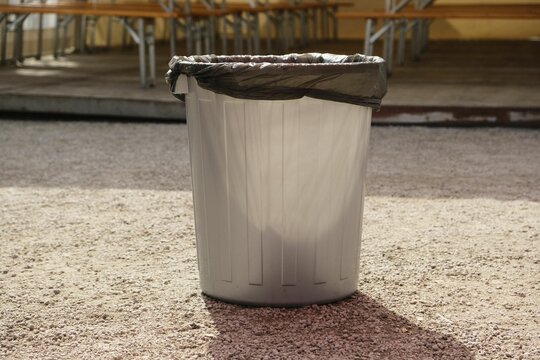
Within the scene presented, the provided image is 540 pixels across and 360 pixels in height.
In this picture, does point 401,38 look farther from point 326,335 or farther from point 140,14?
point 326,335

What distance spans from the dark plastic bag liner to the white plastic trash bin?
0.09 ft

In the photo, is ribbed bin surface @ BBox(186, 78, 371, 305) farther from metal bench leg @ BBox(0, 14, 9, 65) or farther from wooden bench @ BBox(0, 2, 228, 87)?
metal bench leg @ BBox(0, 14, 9, 65)

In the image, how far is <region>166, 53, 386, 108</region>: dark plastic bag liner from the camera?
2363 mm

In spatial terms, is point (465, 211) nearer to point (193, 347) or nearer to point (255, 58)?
point (255, 58)

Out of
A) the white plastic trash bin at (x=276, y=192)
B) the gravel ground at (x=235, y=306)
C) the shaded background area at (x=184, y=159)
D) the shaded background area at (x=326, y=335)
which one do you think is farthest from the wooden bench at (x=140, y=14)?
the shaded background area at (x=326, y=335)

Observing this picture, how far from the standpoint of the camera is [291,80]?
2.37 metres

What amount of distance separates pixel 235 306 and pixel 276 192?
1.21ft

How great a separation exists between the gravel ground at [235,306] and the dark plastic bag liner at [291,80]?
0.61 metres

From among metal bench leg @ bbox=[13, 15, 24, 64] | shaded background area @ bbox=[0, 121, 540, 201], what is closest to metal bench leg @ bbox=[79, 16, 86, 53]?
A: metal bench leg @ bbox=[13, 15, 24, 64]

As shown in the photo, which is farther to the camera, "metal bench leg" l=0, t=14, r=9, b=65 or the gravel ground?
"metal bench leg" l=0, t=14, r=9, b=65

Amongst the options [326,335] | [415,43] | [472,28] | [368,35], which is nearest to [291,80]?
[326,335]

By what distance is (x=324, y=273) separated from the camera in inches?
101

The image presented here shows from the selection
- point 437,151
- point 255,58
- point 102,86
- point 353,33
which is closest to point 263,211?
point 255,58

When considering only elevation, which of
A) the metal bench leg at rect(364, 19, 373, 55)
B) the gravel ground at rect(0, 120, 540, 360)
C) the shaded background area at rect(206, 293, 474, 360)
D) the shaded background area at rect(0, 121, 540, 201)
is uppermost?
the metal bench leg at rect(364, 19, 373, 55)
